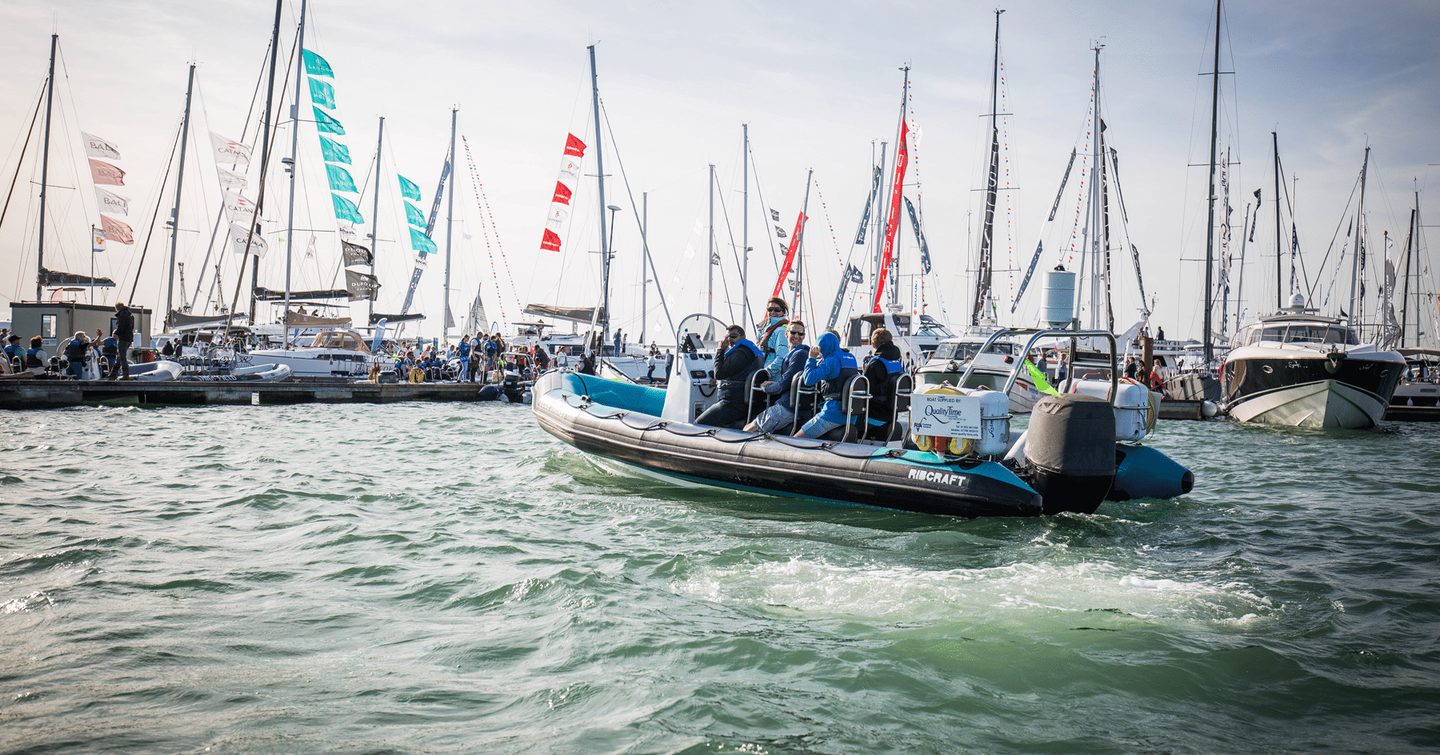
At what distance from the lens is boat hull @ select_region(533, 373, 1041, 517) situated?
6695 millimetres

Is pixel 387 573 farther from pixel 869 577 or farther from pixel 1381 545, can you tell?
pixel 1381 545

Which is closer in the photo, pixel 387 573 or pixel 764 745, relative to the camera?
pixel 764 745

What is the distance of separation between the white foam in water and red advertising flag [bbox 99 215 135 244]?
29.9 metres

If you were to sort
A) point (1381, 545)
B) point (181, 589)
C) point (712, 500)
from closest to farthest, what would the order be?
point (181, 589)
point (1381, 545)
point (712, 500)

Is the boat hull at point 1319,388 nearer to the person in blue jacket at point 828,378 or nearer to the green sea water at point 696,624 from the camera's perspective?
the green sea water at point 696,624

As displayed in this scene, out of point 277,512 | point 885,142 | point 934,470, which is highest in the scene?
point 885,142

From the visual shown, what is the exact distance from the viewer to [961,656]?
13.3 ft

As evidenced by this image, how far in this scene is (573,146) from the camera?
23172 millimetres

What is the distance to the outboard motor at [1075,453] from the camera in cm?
648

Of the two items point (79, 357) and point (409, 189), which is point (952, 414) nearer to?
point (79, 357)

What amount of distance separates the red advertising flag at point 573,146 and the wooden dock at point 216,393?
21.2ft

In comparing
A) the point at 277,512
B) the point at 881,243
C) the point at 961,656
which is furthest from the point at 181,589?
the point at 881,243

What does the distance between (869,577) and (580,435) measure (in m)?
4.87

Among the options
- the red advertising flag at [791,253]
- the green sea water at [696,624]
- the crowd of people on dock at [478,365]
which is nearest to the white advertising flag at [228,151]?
the crowd of people on dock at [478,365]
